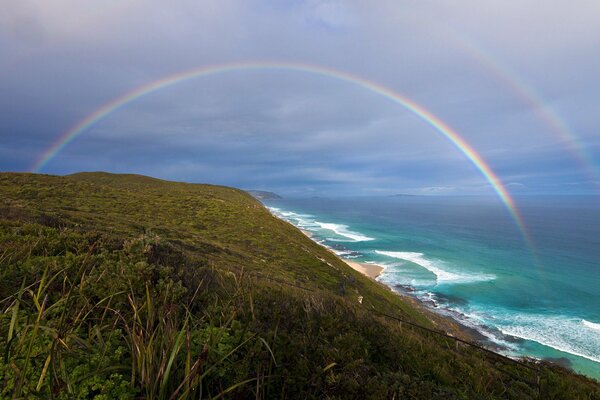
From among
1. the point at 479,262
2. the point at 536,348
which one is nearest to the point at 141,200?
the point at 536,348

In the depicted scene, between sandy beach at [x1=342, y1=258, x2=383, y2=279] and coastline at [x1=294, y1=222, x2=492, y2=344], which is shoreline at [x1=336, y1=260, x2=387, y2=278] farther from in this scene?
coastline at [x1=294, y1=222, x2=492, y2=344]

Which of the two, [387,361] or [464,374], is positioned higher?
[387,361]

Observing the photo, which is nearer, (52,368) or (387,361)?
(52,368)

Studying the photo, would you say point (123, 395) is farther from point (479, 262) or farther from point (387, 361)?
point (479, 262)

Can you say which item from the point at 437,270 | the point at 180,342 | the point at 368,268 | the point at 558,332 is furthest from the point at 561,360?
the point at 180,342

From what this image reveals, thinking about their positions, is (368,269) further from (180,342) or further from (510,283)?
(180,342)

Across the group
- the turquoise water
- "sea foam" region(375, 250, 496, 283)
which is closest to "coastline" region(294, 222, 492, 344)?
the turquoise water

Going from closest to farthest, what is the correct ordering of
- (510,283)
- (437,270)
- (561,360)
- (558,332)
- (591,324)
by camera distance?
(561,360) < (558,332) < (591,324) < (510,283) < (437,270)

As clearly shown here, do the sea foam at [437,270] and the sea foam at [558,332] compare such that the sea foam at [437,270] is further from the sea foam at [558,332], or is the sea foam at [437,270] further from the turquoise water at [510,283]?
the sea foam at [558,332]
